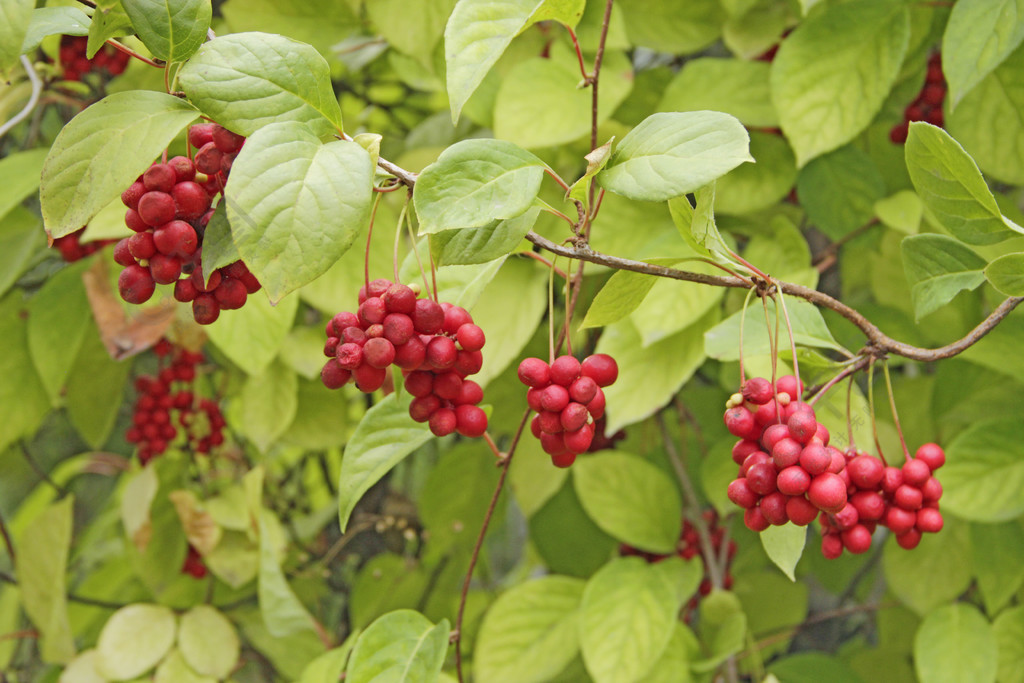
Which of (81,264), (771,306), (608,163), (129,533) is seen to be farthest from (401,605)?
(608,163)

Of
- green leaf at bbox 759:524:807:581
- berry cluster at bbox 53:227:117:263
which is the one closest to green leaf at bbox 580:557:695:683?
green leaf at bbox 759:524:807:581

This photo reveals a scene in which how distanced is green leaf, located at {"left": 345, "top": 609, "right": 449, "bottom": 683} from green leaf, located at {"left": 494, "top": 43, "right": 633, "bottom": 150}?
514 mm

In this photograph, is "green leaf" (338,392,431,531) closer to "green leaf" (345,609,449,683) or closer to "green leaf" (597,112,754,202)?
"green leaf" (345,609,449,683)

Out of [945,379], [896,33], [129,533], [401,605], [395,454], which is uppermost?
[896,33]

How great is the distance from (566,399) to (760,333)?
0.82 ft

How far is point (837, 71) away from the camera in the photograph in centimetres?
91

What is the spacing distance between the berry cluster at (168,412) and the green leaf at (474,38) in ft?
2.92

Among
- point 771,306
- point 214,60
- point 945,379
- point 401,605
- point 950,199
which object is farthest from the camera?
point 401,605

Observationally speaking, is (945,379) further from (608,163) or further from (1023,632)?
(608,163)

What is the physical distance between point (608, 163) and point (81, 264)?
0.89 meters

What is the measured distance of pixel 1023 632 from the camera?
981 mm

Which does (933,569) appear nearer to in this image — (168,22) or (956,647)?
(956,647)

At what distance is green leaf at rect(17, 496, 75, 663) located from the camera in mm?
1144

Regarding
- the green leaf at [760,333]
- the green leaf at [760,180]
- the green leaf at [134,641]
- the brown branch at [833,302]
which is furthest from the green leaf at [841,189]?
the green leaf at [134,641]
